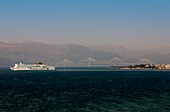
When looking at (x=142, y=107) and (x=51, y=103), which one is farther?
(x=51, y=103)

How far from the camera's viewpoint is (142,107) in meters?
44.5

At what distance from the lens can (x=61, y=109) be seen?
139 feet

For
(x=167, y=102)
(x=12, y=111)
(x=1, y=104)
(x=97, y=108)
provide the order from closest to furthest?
(x=12, y=111) < (x=97, y=108) < (x=1, y=104) < (x=167, y=102)

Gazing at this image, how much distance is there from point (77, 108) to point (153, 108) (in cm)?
1373

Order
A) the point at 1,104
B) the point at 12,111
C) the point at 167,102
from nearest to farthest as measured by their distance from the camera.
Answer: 1. the point at 12,111
2. the point at 1,104
3. the point at 167,102

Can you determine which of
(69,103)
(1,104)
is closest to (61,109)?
(69,103)

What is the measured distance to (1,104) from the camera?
4638 cm

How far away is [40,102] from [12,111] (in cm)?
901

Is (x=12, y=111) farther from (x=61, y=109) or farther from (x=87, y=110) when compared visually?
(x=87, y=110)

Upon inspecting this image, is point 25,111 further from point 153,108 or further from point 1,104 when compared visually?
point 153,108

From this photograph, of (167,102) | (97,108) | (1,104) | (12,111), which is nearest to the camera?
(12,111)

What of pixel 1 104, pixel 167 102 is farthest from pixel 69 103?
pixel 167 102

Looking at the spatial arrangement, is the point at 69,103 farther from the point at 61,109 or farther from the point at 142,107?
the point at 142,107

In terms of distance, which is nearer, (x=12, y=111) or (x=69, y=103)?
(x=12, y=111)
